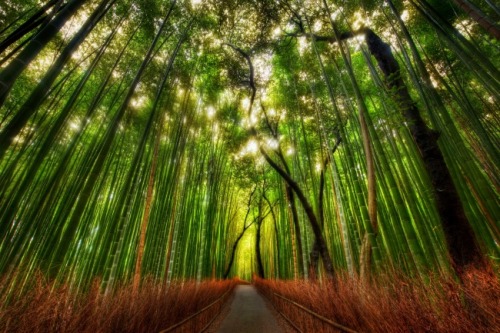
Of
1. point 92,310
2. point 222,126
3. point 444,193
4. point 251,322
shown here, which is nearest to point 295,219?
point 251,322

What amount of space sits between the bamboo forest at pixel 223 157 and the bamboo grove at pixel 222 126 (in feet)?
0.08

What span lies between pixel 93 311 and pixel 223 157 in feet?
18.5

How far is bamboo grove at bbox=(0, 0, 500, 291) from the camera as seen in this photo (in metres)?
1.76

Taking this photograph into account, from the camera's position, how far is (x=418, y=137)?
258 centimetres

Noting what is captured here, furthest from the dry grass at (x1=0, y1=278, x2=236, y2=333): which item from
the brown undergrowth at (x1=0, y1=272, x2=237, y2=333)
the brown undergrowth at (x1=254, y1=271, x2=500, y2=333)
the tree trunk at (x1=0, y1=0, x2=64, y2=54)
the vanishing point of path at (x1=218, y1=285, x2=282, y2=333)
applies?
the brown undergrowth at (x1=254, y1=271, x2=500, y2=333)

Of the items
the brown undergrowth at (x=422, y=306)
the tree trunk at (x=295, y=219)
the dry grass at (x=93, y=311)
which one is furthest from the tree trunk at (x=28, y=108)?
the tree trunk at (x=295, y=219)

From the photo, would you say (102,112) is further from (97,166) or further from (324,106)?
(324,106)

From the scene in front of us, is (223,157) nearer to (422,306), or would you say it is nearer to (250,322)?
(250,322)

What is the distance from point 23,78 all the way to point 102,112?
1.40 m

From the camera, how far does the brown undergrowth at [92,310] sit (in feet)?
3.63

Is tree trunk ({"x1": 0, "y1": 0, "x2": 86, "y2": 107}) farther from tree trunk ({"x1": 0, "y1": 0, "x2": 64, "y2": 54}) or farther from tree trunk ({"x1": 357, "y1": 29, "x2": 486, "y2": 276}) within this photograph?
tree trunk ({"x1": 357, "y1": 29, "x2": 486, "y2": 276})

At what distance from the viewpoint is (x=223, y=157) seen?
7004 millimetres

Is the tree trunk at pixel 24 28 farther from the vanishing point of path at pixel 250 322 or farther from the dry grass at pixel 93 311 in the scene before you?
the vanishing point of path at pixel 250 322

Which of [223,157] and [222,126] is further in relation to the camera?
[223,157]
